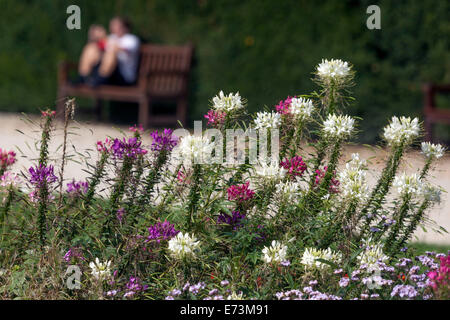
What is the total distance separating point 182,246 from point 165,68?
7408mm

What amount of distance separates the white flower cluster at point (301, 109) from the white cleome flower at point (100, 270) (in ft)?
3.82

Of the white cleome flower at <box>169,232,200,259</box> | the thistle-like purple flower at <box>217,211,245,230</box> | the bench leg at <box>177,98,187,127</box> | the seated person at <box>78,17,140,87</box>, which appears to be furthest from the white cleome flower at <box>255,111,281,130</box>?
the seated person at <box>78,17,140,87</box>

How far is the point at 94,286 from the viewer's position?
120 inches

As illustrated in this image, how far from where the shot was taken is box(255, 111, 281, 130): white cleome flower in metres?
3.37

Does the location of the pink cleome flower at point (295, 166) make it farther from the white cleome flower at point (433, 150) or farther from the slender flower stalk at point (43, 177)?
the slender flower stalk at point (43, 177)

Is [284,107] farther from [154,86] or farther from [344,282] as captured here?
[154,86]

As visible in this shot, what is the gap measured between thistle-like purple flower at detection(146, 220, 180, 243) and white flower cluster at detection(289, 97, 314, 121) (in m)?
0.82

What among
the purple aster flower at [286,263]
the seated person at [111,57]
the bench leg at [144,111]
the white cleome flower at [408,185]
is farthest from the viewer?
the seated person at [111,57]

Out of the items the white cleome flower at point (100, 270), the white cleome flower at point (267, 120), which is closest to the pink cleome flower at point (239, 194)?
the white cleome flower at point (267, 120)

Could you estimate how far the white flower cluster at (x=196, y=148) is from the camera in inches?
120

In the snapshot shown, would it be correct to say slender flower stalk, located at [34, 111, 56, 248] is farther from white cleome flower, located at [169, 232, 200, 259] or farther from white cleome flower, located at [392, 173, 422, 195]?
white cleome flower, located at [392, 173, 422, 195]

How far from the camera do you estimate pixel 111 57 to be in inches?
397
